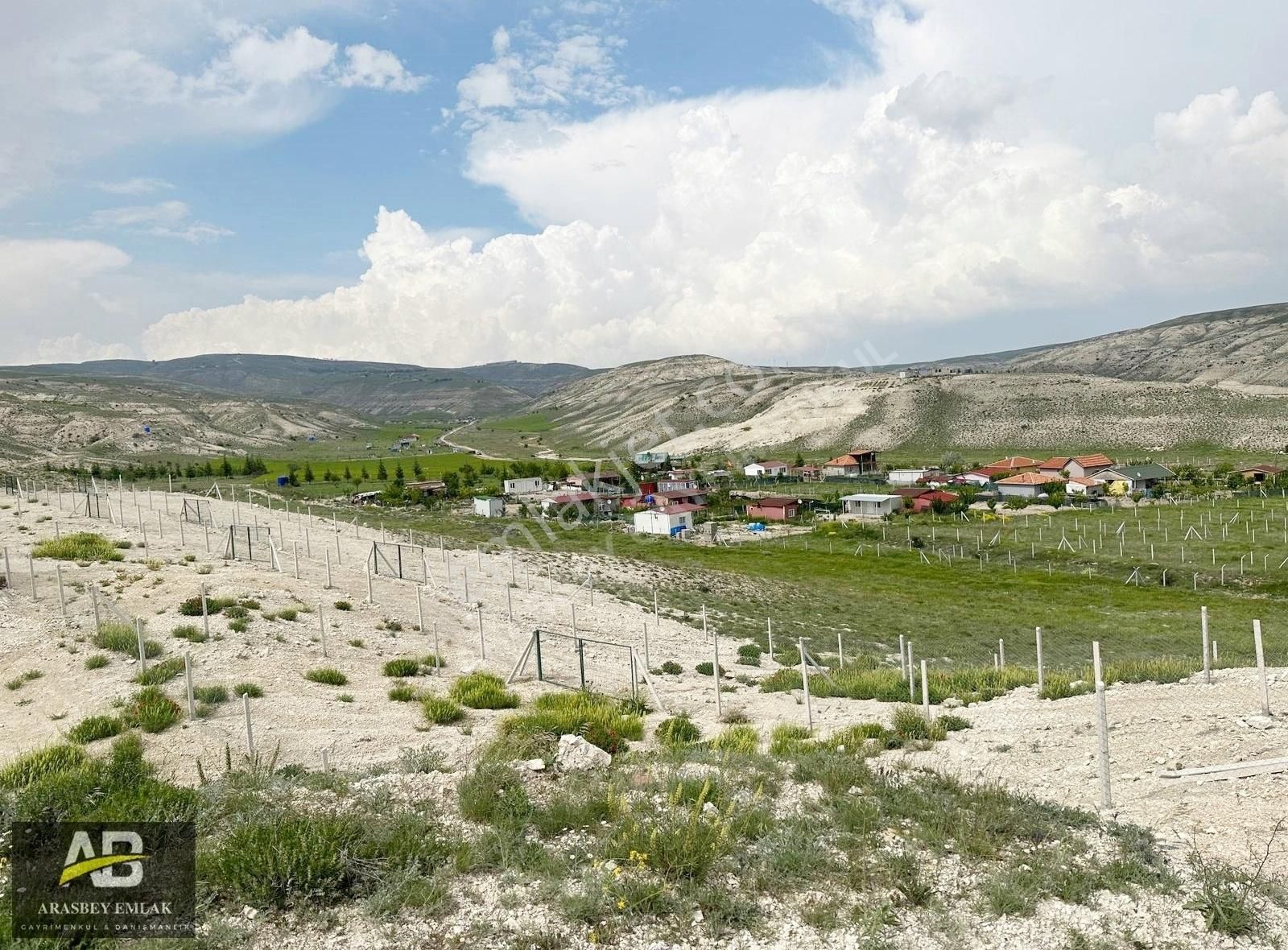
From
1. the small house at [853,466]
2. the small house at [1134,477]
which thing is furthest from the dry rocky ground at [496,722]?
the small house at [853,466]

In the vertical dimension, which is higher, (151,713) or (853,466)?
(853,466)

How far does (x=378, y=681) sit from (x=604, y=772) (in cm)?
819

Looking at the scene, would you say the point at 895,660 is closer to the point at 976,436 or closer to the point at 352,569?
the point at 352,569

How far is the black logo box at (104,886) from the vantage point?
5.91m

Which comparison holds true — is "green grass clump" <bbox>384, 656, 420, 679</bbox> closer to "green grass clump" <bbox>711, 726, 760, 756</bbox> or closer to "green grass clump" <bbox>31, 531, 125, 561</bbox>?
"green grass clump" <bbox>711, 726, 760, 756</bbox>

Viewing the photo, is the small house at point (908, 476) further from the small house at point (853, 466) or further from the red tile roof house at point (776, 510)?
the red tile roof house at point (776, 510)

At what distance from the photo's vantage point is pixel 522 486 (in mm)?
88312

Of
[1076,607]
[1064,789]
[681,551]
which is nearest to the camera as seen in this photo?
[1064,789]

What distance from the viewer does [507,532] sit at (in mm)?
56094

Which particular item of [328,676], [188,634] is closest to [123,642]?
[188,634]

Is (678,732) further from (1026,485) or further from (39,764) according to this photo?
(1026,485)

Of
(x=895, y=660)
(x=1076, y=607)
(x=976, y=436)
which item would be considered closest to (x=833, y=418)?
(x=976, y=436)

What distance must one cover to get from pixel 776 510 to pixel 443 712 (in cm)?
6182

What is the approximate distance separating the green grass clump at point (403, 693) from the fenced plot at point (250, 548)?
13.1 meters
